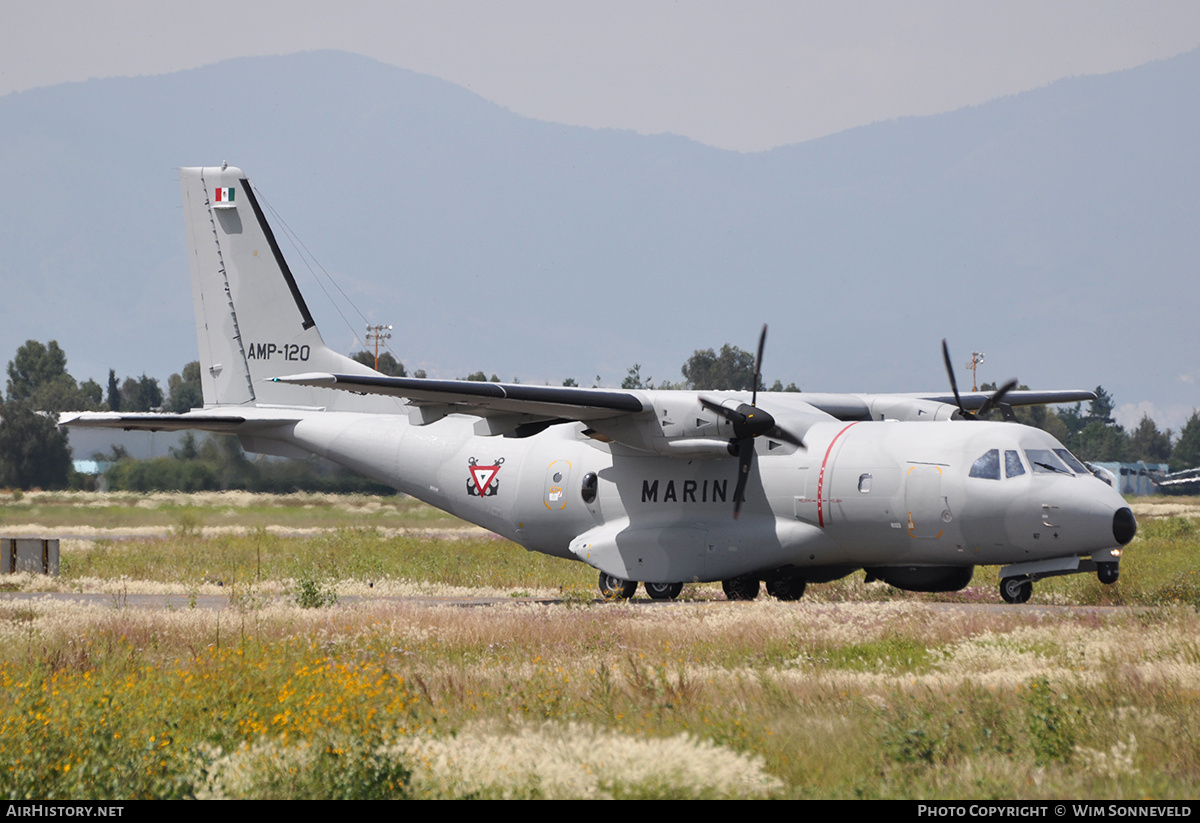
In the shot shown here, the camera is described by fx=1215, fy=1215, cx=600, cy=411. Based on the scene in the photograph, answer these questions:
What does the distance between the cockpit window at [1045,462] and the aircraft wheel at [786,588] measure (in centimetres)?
516

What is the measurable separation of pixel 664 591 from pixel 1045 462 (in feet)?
24.1

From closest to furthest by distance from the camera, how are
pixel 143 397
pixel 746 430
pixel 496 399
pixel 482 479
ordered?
1. pixel 496 399
2. pixel 746 430
3. pixel 482 479
4. pixel 143 397

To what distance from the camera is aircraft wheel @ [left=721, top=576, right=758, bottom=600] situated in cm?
2319

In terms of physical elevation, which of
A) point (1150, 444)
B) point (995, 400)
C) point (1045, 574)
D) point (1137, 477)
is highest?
point (995, 400)

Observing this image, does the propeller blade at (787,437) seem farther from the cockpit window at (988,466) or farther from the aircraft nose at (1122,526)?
the aircraft nose at (1122,526)

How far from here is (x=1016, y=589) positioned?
68.7 ft

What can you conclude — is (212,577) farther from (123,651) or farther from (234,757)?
(234,757)

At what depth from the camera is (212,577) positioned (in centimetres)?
2947

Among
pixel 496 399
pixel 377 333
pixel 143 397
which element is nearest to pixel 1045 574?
pixel 496 399

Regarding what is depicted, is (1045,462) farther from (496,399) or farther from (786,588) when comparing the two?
(496,399)

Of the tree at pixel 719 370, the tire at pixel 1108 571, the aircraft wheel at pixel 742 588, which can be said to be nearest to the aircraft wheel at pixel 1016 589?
the tire at pixel 1108 571

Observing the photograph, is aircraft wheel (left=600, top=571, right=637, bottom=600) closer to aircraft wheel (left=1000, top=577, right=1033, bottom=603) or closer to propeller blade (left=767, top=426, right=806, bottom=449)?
propeller blade (left=767, top=426, right=806, bottom=449)

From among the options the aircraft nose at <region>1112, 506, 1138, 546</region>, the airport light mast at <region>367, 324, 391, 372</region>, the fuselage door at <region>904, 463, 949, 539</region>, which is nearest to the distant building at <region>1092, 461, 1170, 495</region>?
the airport light mast at <region>367, 324, 391, 372</region>

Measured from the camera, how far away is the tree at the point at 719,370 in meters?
136
